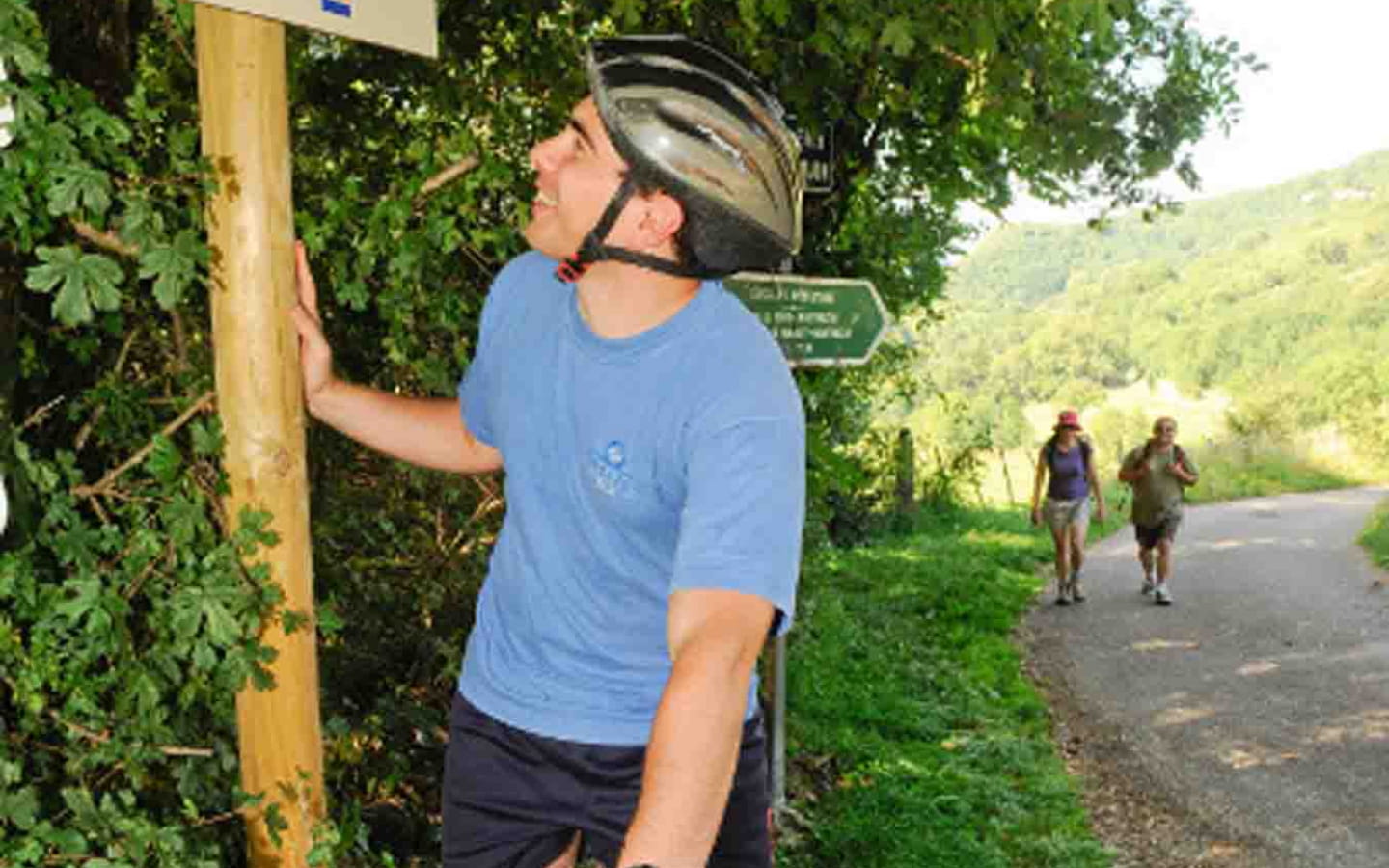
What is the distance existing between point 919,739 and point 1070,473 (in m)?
4.78

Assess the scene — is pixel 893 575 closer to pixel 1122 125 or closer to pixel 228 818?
pixel 1122 125

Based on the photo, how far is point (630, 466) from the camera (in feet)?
6.50

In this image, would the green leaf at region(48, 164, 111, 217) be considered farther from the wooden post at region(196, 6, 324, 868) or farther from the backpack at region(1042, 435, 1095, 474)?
the backpack at region(1042, 435, 1095, 474)

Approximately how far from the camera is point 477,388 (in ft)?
7.95

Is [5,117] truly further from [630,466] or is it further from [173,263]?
[630,466]

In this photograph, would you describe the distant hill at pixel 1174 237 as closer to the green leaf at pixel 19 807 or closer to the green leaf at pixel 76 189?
the green leaf at pixel 76 189

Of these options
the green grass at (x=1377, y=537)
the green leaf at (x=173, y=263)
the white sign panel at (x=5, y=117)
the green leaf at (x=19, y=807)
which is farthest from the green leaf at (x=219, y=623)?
the green grass at (x=1377, y=537)

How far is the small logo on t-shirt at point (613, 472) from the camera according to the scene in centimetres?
199

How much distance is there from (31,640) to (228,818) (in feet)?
1.78

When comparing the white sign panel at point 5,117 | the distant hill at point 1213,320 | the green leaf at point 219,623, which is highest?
the distant hill at point 1213,320

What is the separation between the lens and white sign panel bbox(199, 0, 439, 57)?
197 cm

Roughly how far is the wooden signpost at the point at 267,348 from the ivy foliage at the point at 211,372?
0.16 ft

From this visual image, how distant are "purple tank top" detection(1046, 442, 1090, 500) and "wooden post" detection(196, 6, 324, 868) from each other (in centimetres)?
982

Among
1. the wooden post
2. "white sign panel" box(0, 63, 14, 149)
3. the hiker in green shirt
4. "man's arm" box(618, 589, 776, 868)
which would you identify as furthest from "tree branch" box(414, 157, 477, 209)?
the hiker in green shirt
